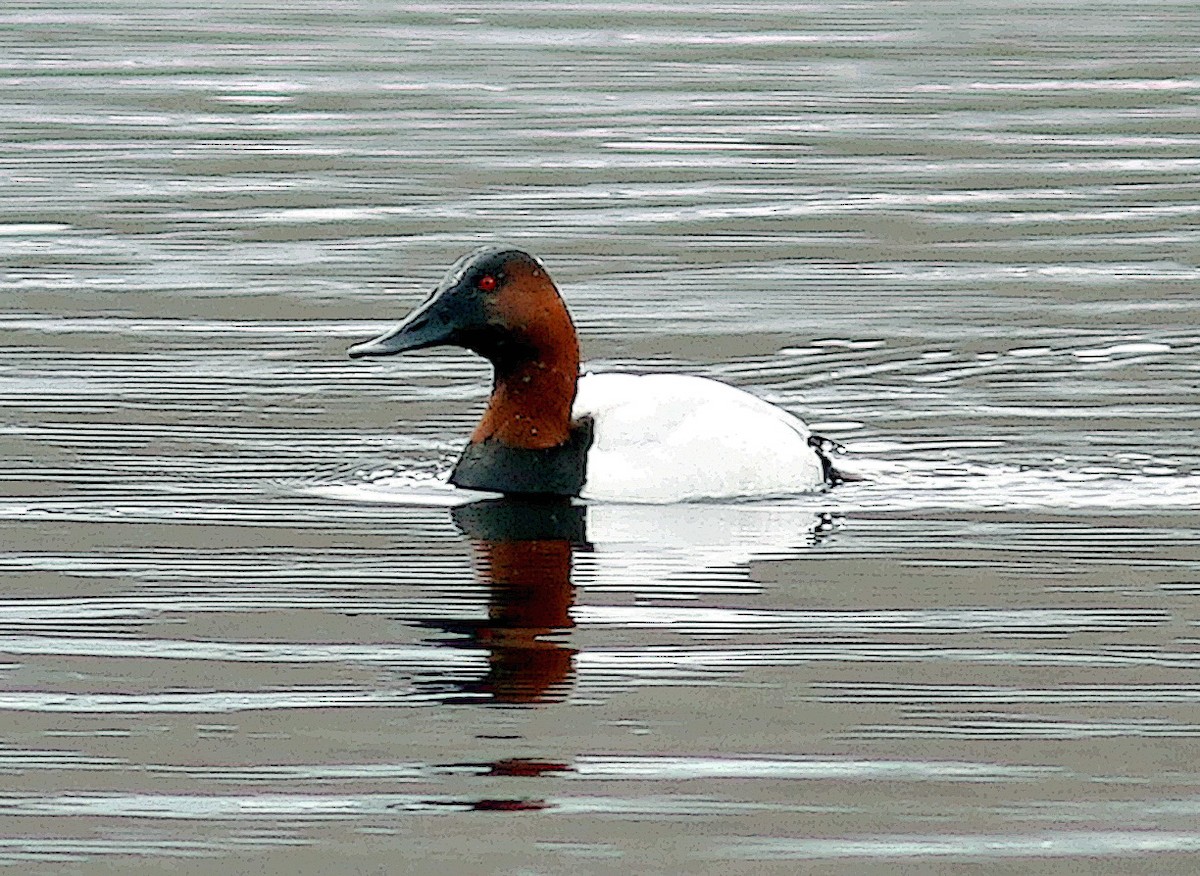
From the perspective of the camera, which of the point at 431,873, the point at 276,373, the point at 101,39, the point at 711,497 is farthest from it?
the point at 101,39

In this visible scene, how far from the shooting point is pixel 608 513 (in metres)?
9.56

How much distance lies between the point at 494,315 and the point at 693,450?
827mm

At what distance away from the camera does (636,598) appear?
8.12m

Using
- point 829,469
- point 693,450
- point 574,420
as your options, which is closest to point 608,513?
point 693,450

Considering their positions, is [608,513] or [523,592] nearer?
[523,592]

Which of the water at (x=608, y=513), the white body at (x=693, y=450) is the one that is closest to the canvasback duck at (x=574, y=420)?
the white body at (x=693, y=450)

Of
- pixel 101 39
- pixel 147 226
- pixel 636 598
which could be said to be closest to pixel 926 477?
pixel 636 598

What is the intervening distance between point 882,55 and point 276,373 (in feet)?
47.3

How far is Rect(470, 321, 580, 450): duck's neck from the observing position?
9.98 metres

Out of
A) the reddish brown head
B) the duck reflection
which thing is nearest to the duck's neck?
the reddish brown head

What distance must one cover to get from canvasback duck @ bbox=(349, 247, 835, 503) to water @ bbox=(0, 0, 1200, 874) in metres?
0.16

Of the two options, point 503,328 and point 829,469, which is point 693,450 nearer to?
point 829,469

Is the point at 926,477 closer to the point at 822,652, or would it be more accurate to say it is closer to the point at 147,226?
the point at 822,652

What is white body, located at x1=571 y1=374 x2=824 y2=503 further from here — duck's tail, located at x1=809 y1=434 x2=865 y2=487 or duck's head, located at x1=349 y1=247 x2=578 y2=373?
duck's head, located at x1=349 y1=247 x2=578 y2=373
